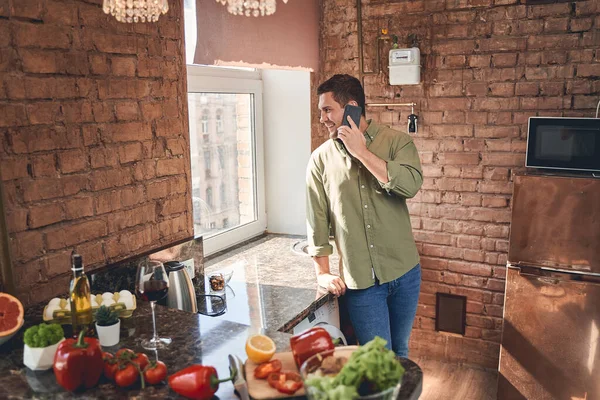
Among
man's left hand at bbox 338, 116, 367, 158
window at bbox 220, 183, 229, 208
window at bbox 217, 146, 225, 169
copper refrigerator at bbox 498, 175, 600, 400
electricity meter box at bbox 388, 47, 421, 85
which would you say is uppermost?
electricity meter box at bbox 388, 47, 421, 85

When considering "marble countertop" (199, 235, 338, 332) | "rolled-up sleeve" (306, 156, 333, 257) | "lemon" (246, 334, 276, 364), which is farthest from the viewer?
"rolled-up sleeve" (306, 156, 333, 257)

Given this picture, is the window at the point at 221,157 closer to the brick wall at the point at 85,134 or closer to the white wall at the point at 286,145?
the white wall at the point at 286,145

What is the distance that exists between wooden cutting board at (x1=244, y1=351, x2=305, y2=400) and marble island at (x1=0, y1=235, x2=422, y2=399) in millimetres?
51

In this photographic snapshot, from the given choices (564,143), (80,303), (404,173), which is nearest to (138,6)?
(80,303)

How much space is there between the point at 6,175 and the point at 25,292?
37 centimetres

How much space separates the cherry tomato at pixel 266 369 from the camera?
1271mm

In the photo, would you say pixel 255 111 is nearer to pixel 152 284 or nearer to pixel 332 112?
pixel 332 112

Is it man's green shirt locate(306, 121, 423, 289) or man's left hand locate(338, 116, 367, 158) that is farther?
man's green shirt locate(306, 121, 423, 289)

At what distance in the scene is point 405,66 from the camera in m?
3.06

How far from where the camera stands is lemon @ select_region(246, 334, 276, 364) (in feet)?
4.34

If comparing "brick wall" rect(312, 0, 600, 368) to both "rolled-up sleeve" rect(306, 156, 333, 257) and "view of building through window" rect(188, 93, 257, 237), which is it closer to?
"view of building through window" rect(188, 93, 257, 237)

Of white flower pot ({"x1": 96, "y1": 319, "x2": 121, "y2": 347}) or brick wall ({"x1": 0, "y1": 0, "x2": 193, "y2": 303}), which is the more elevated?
brick wall ({"x1": 0, "y1": 0, "x2": 193, "y2": 303})

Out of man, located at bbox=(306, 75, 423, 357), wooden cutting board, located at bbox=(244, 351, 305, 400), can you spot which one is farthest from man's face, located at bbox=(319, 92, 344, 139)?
wooden cutting board, located at bbox=(244, 351, 305, 400)

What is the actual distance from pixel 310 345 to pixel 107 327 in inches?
22.6
